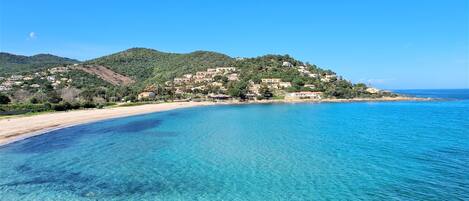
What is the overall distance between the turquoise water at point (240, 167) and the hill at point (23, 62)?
129793 mm

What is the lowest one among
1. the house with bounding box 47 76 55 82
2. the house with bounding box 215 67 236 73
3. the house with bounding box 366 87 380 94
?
the house with bounding box 366 87 380 94

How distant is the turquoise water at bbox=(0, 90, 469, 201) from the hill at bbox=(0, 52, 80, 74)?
12979 centimetres

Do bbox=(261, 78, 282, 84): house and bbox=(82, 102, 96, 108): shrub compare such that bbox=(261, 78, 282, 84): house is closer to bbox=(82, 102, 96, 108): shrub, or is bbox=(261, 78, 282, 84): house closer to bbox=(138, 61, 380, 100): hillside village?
bbox=(138, 61, 380, 100): hillside village

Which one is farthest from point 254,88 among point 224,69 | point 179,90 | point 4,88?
point 4,88

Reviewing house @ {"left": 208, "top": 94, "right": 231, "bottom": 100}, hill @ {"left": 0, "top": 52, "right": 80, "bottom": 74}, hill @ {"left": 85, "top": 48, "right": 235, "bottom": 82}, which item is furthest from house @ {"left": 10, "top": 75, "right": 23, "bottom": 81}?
house @ {"left": 208, "top": 94, "right": 231, "bottom": 100}

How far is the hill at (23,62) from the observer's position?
139 metres

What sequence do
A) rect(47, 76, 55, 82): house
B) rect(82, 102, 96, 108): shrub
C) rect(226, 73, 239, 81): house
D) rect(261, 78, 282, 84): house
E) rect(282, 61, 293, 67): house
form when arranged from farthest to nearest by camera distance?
rect(282, 61, 293, 67): house < rect(226, 73, 239, 81): house < rect(47, 76, 55, 82): house < rect(261, 78, 282, 84): house < rect(82, 102, 96, 108): shrub

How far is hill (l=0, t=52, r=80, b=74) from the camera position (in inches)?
5486

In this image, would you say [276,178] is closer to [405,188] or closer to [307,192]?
[307,192]

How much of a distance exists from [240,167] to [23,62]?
7186 inches

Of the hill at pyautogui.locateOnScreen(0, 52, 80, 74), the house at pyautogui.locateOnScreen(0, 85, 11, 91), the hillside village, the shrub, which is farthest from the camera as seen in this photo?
the hill at pyautogui.locateOnScreen(0, 52, 80, 74)

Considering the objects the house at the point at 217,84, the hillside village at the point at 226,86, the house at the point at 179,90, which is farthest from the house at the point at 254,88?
the house at the point at 179,90

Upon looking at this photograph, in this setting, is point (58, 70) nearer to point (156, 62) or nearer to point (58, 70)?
point (58, 70)

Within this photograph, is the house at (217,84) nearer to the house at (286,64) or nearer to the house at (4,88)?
the house at (286,64)
